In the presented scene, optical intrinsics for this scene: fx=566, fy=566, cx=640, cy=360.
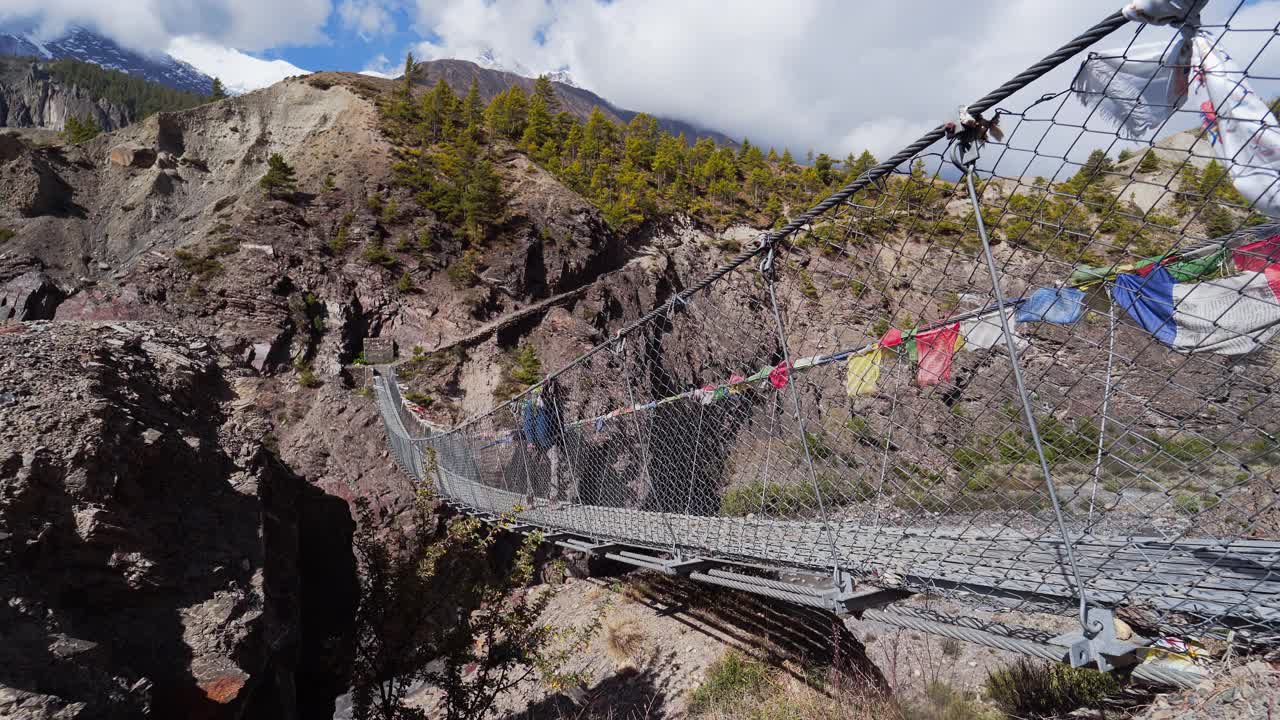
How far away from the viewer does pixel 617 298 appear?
12.7 metres

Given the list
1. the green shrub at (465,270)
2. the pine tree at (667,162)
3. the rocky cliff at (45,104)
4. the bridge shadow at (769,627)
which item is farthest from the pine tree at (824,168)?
the rocky cliff at (45,104)

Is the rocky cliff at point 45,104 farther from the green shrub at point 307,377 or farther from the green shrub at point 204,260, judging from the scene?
the green shrub at point 307,377

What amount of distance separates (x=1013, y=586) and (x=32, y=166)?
62.4 feet

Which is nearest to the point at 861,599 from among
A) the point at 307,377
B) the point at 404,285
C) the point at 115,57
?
the point at 307,377

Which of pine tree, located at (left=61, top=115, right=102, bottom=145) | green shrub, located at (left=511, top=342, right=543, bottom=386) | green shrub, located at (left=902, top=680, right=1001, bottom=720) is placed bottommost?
green shrub, located at (left=902, top=680, right=1001, bottom=720)

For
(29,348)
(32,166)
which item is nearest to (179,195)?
(32,166)

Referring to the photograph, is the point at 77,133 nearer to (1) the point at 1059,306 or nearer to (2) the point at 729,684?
(2) the point at 729,684

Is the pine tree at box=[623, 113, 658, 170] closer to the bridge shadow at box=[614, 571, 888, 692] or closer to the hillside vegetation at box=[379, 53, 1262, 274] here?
the hillside vegetation at box=[379, 53, 1262, 274]

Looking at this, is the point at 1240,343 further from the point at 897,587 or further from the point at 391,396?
the point at 391,396

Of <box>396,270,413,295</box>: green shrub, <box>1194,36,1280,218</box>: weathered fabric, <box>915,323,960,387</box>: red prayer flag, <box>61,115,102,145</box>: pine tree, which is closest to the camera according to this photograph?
<box>1194,36,1280,218</box>: weathered fabric

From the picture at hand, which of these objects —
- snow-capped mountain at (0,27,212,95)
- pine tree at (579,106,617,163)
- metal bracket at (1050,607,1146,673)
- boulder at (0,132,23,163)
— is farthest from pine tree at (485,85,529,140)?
snow-capped mountain at (0,27,212,95)

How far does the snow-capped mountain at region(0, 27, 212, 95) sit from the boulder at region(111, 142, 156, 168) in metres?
123

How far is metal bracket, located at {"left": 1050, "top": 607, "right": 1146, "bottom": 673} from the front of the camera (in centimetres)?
118

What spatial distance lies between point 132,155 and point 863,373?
63.3ft
